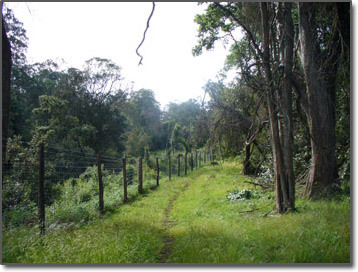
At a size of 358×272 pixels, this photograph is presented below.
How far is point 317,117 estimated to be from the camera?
5.66 meters

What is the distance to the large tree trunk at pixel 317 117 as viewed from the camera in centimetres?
561

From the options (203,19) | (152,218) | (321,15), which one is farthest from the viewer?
(203,19)

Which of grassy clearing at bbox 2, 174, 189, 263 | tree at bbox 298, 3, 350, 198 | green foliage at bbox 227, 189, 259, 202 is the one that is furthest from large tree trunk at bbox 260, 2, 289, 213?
grassy clearing at bbox 2, 174, 189, 263

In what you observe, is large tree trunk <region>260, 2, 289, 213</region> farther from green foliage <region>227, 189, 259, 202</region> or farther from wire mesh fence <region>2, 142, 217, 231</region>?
wire mesh fence <region>2, 142, 217, 231</region>

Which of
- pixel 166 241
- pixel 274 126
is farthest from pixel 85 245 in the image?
pixel 274 126

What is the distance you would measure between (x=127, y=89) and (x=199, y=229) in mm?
25198

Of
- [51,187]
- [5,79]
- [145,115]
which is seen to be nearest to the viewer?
[5,79]

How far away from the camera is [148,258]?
3.90 metres

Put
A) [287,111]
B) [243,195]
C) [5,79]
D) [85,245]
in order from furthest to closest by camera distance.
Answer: [243,195] → [287,111] → [5,79] → [85,245]

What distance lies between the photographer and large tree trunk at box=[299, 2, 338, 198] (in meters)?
5.61

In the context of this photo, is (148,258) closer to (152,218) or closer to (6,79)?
(152,218)

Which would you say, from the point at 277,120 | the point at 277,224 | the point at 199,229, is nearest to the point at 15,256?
the point at 199,229

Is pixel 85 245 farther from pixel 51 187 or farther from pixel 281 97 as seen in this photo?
pixel 281 97

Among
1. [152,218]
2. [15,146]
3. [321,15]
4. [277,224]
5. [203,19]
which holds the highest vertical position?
[203,19]
